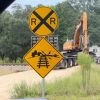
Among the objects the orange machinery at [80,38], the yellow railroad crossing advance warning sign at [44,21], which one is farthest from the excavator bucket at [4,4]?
the orange machinery at [80,38]

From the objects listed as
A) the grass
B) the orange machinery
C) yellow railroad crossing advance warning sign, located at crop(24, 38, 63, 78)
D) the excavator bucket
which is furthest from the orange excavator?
the excavator bucket

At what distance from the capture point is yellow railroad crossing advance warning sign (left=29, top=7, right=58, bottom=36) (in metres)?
13.0

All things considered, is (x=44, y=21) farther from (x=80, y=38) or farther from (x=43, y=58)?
(x=80, y=38)

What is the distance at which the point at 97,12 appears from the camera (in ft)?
359

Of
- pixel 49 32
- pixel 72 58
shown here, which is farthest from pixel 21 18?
pixel 49 32

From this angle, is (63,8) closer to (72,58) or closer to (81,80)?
(72,58)

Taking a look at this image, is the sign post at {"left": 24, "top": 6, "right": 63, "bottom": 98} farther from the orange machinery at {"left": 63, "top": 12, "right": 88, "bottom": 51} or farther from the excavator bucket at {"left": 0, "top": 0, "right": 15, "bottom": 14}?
the orange machinery at {"left": 63, "top": 12, "right": 88, "bottom": 51}

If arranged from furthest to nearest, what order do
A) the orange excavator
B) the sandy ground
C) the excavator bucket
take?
the orange excavator
the sandy ground
the excavator bucket

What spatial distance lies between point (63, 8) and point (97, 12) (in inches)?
546

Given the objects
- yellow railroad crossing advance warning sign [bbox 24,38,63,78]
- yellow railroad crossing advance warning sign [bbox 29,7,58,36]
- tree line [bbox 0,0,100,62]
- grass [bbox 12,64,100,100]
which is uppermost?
tree line [bbox 0,0,100,62]

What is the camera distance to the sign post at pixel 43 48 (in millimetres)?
13117

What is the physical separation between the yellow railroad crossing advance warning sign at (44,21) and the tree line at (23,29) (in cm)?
4987

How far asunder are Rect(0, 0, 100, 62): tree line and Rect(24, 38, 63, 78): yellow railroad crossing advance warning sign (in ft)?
164

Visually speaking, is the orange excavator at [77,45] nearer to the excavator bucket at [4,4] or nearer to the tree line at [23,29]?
the tree line at [23,29]
